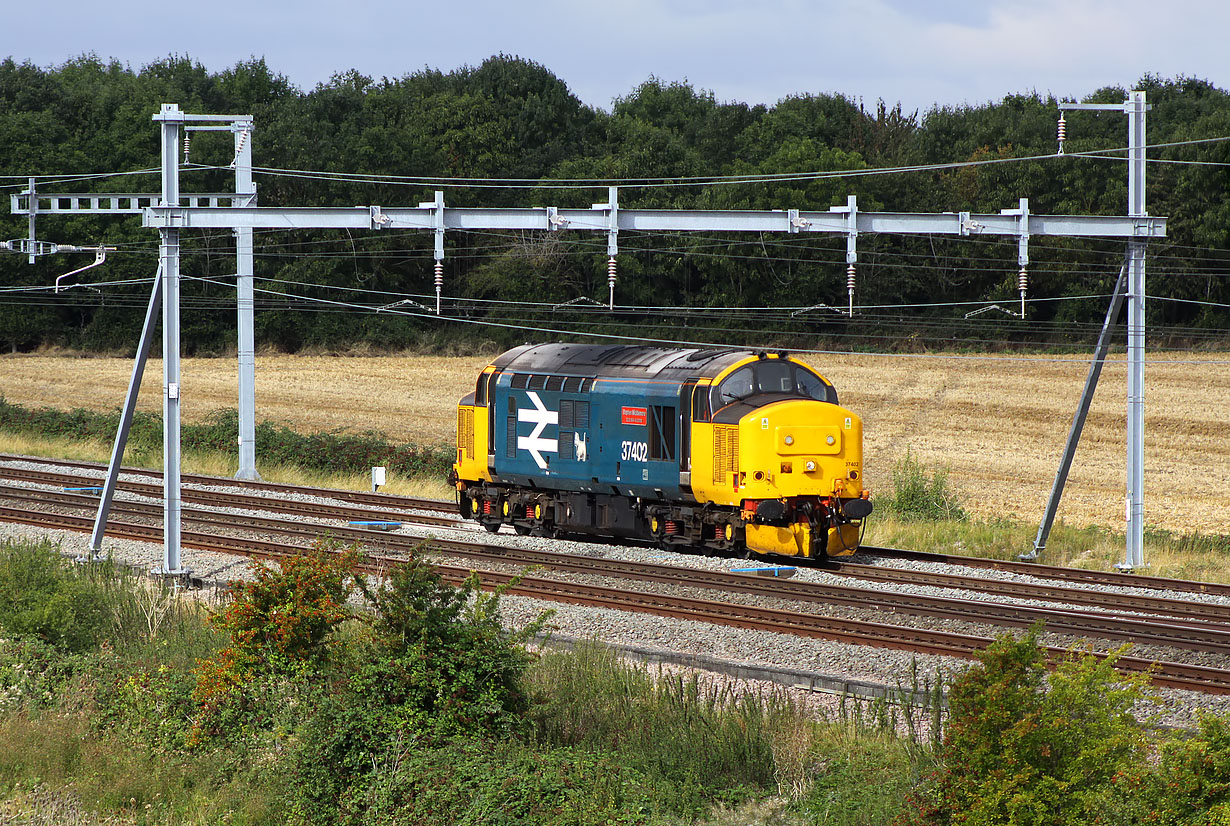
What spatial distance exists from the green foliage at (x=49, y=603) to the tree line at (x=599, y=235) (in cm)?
3759

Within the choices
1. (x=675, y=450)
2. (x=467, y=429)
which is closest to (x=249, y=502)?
(x=467, y=429)

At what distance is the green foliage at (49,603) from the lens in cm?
1407

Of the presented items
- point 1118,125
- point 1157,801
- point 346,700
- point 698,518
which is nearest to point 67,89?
point 1118,125

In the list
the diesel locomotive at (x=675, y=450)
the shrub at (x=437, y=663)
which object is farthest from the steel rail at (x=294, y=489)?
the shrub at (x=437, y=663)

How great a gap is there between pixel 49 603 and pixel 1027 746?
420 inches

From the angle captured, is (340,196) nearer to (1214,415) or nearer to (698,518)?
(1214,415)

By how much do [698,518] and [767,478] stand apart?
69.2 inches

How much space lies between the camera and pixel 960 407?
48.9 meters

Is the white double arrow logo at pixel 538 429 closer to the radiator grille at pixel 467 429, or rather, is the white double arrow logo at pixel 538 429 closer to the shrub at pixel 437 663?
the radiator grille at pixel 467 429

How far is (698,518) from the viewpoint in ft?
73.6

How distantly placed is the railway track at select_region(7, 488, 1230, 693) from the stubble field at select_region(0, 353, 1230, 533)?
39.5ft

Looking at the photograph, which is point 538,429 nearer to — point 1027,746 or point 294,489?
point 294,489

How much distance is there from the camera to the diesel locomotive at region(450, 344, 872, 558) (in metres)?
21.4

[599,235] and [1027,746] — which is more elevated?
[599,235]
